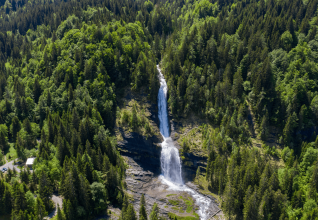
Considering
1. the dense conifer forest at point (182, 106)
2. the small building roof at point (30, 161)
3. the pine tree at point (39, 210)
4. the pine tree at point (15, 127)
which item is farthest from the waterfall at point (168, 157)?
the pine tree at point (15, 127)

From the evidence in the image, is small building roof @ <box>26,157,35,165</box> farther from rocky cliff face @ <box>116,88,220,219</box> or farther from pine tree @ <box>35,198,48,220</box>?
rocky cliff face @ <box>116,88,220,219</box>

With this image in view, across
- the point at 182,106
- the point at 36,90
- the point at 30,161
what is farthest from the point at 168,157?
the point at 36,90

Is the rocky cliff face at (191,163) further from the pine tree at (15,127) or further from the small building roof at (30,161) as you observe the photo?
the pine tree at (15,127)

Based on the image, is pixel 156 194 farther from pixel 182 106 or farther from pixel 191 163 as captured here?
pixel 182 106

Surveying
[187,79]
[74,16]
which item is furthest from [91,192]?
[74,16]

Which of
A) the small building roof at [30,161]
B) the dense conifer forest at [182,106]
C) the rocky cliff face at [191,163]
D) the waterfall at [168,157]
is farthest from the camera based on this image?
the waterfall at [168,157]

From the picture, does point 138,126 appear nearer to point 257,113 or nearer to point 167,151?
point 167,151
